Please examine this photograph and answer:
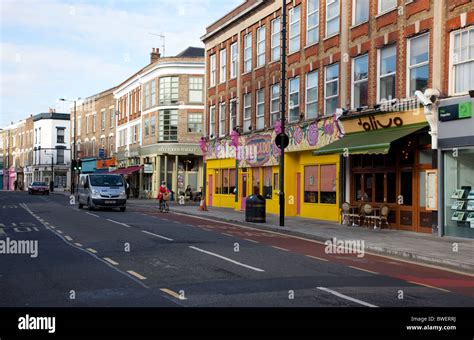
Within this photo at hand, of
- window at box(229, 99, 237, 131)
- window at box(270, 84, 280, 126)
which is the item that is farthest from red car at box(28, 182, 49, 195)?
window at box(270, 84, 280, 126)

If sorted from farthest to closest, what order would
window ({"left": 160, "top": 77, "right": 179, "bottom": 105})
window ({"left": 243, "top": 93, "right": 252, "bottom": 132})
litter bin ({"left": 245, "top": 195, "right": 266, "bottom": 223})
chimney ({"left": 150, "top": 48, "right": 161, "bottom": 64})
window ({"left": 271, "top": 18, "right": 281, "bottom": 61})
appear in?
chimney ({"left": 150, "top": 48, "right": 161, "bottom": 64}) < window ({"left": 160, "top": 77, "right": 179, "bottom": 105}) < window ({"left": 243, "top": 93, "right": 252, "bottom": 132}) < window ({"left": 271, "top": 18, "right": 281, "bottom": 61}) < litter bin ({"left": 245, "top": 195, "right": 266, "bottom": 223})

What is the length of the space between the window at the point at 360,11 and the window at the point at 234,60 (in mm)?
13188

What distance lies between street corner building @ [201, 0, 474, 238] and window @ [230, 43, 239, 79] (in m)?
0.06

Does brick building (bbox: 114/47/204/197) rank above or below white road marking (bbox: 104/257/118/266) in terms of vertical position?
above

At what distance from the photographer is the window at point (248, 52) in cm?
3575

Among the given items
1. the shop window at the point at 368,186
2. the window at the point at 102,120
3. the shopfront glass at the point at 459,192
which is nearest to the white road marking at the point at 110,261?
the shopfront glass at the point at 459,192

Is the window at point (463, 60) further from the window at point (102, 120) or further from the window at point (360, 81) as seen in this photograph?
the window at point (102, 120)

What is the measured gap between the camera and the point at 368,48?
2370cm

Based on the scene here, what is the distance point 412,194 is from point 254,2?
18.0 meters

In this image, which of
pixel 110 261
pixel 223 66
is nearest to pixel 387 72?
pixel 110 261

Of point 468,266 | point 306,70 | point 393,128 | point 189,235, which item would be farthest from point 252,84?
point 468,266

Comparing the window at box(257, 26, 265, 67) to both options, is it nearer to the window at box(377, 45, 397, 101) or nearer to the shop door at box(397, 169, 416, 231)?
the window at box(377, 45, 397, 101)

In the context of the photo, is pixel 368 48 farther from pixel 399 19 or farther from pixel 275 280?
pixel 275 280

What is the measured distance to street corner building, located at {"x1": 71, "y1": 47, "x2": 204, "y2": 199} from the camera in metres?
52.4
